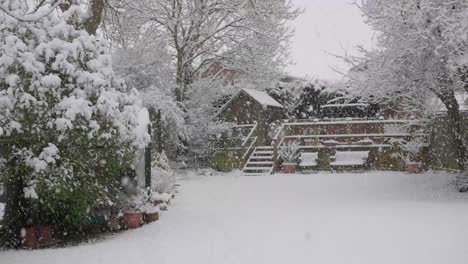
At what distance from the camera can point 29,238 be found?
271 inches

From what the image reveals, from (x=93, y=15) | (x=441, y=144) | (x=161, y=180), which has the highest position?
(x=93, y=15)

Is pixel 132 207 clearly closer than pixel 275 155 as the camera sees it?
Yes

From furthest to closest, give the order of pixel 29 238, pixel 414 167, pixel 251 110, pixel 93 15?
pixel 251 110, pixel 414 167, pixel 93 15, pixel 29 238

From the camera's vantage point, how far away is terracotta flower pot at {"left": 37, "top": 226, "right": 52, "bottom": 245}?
698 cm

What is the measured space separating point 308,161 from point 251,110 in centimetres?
563

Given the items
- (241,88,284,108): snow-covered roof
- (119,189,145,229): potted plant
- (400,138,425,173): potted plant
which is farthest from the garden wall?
(119,189,145,229): potted plant

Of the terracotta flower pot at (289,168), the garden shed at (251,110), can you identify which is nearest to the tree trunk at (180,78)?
the garden shed at (251,110)

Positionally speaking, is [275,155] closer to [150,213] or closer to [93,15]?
→ [150,213]

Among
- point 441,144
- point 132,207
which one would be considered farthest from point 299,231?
point 441,144

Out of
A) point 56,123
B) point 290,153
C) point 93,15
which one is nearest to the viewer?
point 56,123

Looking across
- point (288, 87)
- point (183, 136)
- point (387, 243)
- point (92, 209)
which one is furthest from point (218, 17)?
point (387, 243)

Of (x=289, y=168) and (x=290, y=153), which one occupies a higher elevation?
(x=290, y=153)

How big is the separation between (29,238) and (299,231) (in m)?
4.01

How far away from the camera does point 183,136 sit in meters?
17.0
